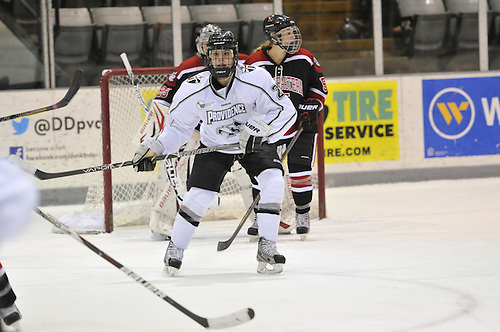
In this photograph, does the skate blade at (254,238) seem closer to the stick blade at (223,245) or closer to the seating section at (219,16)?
the stick blade at (223,245)

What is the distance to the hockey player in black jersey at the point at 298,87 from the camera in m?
4.27

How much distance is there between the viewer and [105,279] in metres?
3.44

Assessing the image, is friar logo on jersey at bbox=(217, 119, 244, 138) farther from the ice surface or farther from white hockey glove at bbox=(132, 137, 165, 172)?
the ice surface

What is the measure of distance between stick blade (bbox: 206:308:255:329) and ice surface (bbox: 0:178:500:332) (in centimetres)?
2

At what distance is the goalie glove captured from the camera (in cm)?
433

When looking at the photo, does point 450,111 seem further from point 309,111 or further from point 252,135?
point 252,135

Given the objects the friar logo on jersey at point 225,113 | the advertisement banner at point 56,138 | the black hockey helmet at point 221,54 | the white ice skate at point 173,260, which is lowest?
the white ice skate at point 173,260

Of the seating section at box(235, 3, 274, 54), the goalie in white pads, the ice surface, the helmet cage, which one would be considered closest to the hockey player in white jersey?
the ice surface

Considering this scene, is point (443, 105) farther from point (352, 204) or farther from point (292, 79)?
point (292, 79)

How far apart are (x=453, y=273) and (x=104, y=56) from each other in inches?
170

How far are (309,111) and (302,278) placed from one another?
1.32 meters

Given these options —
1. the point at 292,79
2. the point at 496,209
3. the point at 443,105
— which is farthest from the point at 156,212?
the point at 443,105

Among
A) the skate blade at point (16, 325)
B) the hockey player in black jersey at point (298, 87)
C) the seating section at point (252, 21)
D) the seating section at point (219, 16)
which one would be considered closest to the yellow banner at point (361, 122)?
the seating section at point (252, 21)

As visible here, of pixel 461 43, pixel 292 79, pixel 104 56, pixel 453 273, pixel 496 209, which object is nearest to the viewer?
pixel 453 273
